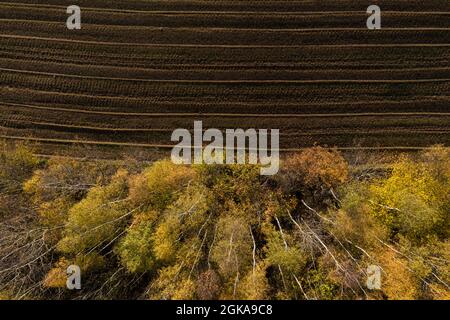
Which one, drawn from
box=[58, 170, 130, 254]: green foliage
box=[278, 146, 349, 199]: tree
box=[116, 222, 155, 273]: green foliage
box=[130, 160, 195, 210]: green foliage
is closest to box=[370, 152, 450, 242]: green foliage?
box=[278, 146, 349, 199]: tree

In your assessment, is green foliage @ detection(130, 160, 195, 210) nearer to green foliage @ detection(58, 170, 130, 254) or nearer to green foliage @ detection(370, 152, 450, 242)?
green foliage @ detection(58, 170, 130, 254)

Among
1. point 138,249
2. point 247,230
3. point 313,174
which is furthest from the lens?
point 313,174

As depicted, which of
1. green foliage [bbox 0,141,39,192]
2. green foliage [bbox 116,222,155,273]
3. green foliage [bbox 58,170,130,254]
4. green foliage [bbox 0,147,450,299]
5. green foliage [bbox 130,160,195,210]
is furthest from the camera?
green foliage [bbox 0,141,39,192]

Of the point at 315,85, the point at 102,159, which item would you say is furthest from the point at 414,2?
the point at 102,159

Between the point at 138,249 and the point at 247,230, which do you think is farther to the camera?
the point at 247,230

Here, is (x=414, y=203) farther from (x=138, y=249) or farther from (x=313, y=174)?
(x=138, y=249)

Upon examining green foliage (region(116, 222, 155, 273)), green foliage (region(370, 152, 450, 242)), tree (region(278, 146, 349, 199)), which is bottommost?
green foliage (region(116, 222, 155, 273))

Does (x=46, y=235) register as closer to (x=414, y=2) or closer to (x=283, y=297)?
(x=283, y=297)

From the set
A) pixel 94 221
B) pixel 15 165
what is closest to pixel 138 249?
pixel 94 221

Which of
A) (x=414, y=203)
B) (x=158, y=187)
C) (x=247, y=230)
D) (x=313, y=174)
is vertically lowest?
(x=247, y=230)

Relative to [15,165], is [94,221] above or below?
below

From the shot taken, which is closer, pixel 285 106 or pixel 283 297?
pixel 283 297
